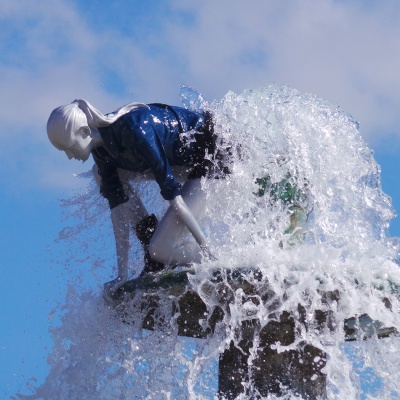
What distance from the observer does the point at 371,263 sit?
5176 millimetres

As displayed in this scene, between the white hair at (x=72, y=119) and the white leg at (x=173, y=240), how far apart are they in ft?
2.57

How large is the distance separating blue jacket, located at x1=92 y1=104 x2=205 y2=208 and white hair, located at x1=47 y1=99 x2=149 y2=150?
0.07 m

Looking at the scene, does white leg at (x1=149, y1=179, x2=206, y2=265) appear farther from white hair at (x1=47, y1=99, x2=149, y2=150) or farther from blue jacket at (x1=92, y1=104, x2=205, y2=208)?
white hair at (x1=47, y1=99, x2=149, y2=150)

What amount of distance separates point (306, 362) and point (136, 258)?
1613mm

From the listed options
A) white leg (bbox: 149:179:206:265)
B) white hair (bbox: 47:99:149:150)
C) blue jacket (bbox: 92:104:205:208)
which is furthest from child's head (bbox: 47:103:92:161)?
white leg (bbox: 149:179:206:265)

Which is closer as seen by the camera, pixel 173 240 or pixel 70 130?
pixel 70 130

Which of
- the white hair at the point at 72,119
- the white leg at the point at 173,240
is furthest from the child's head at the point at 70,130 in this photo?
the white leg at the point at 173,240

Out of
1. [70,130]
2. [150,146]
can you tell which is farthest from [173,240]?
[70,130]

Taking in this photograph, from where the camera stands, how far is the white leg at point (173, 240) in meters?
5.63

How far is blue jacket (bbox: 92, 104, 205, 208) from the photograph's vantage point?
18.2 ft

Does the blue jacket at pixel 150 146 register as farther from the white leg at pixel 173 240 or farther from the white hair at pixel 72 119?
the white leg at pixel 173 240

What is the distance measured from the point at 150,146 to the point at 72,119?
1.87 feet

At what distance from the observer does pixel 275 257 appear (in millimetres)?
5113

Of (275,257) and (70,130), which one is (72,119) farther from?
(275,257)
